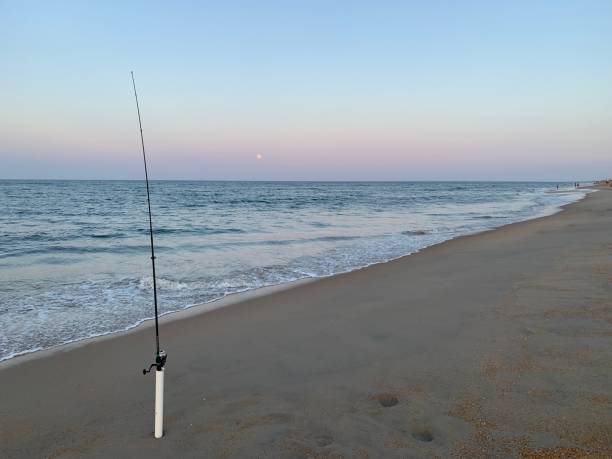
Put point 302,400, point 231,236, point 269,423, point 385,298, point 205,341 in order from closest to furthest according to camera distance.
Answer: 1. point 269,423
2. point 302,400
3. point 205,341
4. point 385,298
5. point 231,236

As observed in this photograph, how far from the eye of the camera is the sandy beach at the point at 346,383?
112 inches

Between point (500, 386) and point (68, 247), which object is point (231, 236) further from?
point (500, 386)

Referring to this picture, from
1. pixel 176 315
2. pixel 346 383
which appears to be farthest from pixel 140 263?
pixel 346 383

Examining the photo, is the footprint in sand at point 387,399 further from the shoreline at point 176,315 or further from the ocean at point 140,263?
the ocean at point 140,263

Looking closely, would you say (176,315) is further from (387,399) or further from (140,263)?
(140,263)

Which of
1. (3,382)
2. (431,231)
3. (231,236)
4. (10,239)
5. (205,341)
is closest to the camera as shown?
(3,382)

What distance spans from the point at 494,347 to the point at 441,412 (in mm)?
1519

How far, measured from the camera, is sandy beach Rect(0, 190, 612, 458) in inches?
112

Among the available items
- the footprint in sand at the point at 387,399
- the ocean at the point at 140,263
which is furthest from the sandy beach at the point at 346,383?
the ocean at the point at 140,263

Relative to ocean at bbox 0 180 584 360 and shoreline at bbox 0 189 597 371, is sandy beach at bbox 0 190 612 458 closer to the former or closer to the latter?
shoreline at bbox 0 189 597 371

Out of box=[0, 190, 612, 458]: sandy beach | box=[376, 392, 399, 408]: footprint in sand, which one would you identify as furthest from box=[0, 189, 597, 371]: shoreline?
box=[376, 392, 399, 408]: footprint in sand

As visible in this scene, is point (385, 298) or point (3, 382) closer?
point (3, 382)

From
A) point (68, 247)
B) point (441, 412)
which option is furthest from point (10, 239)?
point (441, 412)

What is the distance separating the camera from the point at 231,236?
620 inches
